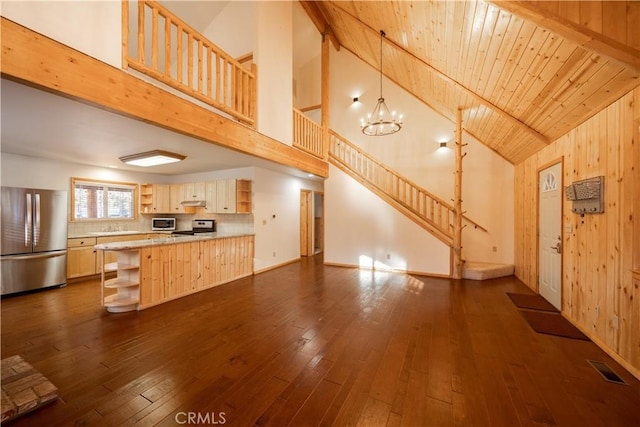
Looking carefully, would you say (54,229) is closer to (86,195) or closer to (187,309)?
(86,195)

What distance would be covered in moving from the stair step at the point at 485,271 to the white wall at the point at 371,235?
0.44 metres

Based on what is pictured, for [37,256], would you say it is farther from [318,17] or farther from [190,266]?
[318,17]

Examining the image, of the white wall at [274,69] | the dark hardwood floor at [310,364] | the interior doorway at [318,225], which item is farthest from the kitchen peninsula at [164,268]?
the interior doorway at [318,225]

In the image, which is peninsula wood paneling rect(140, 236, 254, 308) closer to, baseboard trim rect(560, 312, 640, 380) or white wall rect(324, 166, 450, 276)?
white wall rect(324, 166, 450, 276)

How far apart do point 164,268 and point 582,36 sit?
5.36 m

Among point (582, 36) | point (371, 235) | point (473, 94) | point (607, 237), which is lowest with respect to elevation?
point (371, 235)

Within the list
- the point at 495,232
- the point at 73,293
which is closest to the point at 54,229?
the point at 73,293

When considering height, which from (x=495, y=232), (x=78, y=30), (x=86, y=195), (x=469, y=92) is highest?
(x=469, y=92)

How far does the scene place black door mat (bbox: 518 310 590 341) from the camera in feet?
9.18

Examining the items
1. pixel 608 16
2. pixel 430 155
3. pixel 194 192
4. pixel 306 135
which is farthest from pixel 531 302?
pixel 194 192

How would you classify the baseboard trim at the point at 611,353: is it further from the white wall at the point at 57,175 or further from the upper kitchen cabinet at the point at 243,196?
the white wall at the point at 57,175

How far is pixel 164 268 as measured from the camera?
3.81m

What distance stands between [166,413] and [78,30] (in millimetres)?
3050

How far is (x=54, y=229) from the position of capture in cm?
443
